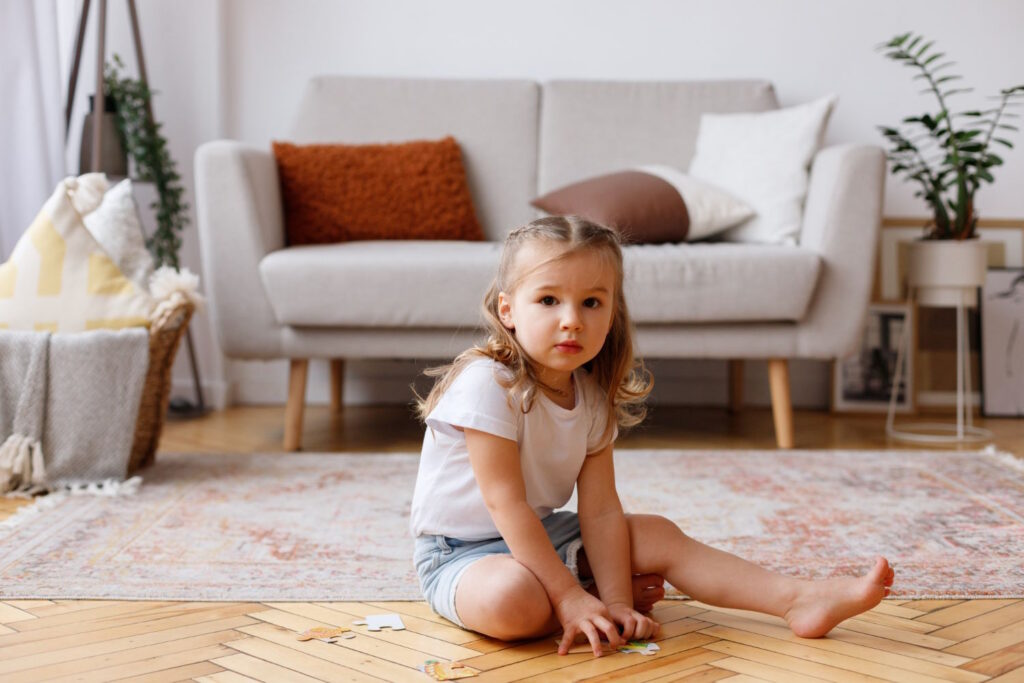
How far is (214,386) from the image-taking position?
3219 millimetres

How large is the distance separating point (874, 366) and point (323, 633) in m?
2.29

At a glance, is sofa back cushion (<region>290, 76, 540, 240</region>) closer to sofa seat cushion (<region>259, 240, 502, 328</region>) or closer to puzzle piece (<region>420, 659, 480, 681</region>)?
sofa seat cushion (<region>259, 240, 502, 328</region>)

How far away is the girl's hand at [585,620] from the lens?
1168 millimetres

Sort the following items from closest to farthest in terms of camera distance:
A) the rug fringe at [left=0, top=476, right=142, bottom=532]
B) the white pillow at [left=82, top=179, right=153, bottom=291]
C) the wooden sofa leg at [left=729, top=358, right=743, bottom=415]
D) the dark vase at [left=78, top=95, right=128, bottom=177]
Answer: the rug fringe at [left=0, top=476, right=142, bottom=532] → the white pillow at [left=82, top=179, right=153, bottom=291] → the dark vase at [left=78, top=95, right=128, bottom=177] → the wooden sofa leg at [left=729, top=358, right=743, bottom=415]

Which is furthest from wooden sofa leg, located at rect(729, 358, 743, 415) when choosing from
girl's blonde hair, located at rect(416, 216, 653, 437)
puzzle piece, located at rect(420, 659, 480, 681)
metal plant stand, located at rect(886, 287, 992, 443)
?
puzzle piece, located at rect(420, 659, 480, 681)

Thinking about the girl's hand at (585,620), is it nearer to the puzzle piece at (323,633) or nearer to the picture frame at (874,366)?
the puzzle piece at (323,633)

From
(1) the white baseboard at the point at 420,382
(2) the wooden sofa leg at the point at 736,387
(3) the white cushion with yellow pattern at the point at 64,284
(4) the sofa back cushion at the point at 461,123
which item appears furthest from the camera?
(1) the white baseboard at the point at 420,382

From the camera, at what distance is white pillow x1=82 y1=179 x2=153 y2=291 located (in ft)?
7.26

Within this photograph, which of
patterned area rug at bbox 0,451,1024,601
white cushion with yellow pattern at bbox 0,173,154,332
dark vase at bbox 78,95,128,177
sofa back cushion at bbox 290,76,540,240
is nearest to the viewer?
patterned area rug at bbox 0,451,1024,601

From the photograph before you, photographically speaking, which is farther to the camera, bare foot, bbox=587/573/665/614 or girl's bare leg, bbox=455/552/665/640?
bare foot, bbox=587/573/665/614

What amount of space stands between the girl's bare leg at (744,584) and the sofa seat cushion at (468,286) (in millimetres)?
1096

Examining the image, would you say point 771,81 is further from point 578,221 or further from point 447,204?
point 578,221

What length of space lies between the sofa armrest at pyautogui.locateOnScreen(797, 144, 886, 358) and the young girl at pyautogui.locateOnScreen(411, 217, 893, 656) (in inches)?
47.5

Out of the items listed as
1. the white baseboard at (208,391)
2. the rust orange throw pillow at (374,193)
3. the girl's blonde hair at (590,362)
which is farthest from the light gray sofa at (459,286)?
the girl's blonde hair at (590,362)
